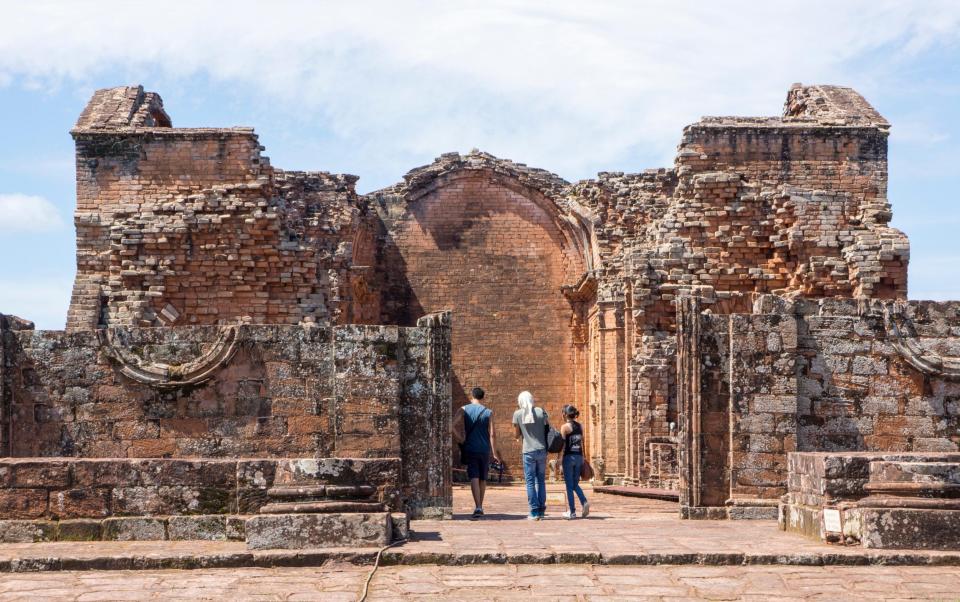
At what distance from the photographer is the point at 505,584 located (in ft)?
25.4

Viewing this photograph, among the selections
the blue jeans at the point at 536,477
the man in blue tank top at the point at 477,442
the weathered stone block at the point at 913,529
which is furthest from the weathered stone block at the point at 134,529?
the weathered stone block at the point at 913,529

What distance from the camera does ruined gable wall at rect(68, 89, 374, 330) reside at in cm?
2084

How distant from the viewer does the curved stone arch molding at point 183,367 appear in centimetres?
1209

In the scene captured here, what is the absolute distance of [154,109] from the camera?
24375 mm

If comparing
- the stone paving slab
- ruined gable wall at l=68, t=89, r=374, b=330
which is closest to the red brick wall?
ruined gable wall at l=68, t=89, r=374, b=330

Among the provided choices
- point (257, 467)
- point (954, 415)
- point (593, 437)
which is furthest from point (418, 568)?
point (593, 437)

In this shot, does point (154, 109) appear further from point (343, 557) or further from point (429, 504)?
point (343, 557)

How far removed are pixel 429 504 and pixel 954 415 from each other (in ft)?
18.2

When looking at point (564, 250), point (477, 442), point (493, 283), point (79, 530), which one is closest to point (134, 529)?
point (79, 530)

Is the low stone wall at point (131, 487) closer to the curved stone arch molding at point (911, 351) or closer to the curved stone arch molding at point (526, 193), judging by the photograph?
the curved stone arch molding at point (911, 351)

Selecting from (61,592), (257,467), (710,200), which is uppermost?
(710,200)

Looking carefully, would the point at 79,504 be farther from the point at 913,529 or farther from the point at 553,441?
the point at 913,529

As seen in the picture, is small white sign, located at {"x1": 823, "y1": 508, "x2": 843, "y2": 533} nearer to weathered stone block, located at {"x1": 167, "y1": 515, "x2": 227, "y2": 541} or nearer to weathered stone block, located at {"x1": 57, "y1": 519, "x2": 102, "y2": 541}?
→ weathered stone block, located at {"x1": 167, "y1": 515, "x2": 227, "y2": 541}

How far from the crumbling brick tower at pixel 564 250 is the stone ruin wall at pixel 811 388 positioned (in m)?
6.80
